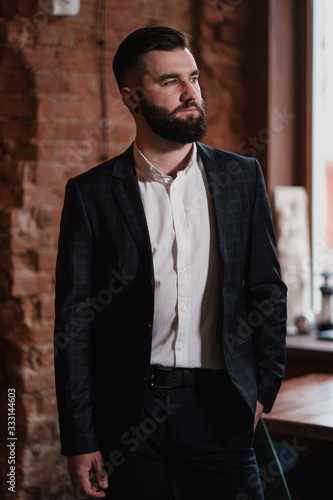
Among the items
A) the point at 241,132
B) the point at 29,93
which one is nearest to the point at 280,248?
the point at 241,132

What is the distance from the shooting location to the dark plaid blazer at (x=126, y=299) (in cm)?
148

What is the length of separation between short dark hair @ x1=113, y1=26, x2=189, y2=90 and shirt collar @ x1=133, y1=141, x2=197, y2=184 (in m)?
0.22

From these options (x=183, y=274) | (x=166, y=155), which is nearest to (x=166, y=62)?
(x=166, y=155)

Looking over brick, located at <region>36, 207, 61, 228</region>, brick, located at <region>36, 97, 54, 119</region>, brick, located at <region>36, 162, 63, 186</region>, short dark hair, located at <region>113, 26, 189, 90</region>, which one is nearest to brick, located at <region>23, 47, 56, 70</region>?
brick, located at <region>36, 97, 54, 119</region>

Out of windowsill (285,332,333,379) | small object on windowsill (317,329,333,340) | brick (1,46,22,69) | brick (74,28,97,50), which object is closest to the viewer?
brick (1,46,22,69)

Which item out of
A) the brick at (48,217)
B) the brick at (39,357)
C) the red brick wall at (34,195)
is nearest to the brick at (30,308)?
the red brick wall at (34,195)

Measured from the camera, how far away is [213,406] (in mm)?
1480

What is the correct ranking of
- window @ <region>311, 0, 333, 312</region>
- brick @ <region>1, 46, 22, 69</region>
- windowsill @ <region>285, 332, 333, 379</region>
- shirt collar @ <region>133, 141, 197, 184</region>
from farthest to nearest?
window @ <region>311, 0, 333, 312</region>
windowsill @ <region>285, 332, 333, 379</region>
brick @ <region>1, 46, 22, 69</region>
shirt collar @ <region>133, 141, 197, 184</region>

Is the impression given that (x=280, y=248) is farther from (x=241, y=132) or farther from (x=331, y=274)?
(x=241, y=132)

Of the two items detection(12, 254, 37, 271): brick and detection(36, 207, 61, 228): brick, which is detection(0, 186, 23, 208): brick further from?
detection(12, 254, 37, 271): brick

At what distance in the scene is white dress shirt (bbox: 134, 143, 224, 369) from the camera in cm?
148

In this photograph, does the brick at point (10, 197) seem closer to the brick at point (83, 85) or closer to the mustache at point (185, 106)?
the brick at point (83, 85)

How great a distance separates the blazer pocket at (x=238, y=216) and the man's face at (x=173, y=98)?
0.64 ft

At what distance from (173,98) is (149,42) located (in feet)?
0.50
